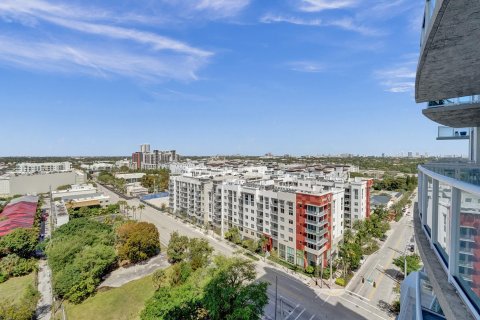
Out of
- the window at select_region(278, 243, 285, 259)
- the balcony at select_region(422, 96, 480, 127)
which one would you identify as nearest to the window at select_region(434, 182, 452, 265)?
the balcony at select_region(422, 96, 480, 127)

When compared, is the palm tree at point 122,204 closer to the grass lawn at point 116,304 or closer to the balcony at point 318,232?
the grass lawn at point 116,304

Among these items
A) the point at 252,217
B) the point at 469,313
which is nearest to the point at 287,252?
the point at 252,217

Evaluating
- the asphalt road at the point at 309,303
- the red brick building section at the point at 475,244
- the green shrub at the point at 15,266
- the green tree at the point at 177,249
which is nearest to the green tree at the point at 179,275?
the green tree at the point at 177,249

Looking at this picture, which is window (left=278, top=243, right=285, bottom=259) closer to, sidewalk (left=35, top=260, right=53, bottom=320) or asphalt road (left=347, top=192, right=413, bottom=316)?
asphalt road (left=347, top=192, right=413, bottom=316)

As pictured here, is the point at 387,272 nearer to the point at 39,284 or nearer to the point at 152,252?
the point at 152,252

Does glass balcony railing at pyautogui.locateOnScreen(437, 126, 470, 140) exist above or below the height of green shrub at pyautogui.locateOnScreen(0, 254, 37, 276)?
above

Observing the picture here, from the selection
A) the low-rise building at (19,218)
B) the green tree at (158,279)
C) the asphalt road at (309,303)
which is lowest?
the asphalt road at (309,303)
